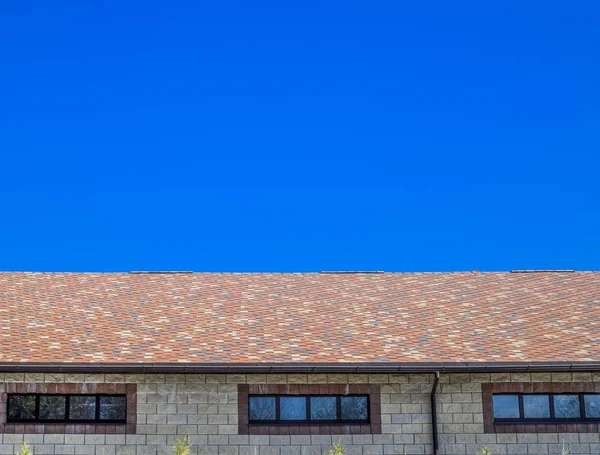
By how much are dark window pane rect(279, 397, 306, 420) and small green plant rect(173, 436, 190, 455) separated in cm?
175

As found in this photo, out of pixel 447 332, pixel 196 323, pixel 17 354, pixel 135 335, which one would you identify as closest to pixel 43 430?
pixel 17 354

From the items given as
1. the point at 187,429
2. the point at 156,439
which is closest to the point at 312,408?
the point at 187,429

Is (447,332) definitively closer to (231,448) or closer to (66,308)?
(231,448)

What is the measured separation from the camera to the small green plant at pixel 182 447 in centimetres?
1496

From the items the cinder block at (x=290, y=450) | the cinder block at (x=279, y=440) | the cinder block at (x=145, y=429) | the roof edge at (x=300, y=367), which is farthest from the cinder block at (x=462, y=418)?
the cinder block at (x=145, y=429)

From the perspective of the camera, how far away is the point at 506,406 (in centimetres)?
1662

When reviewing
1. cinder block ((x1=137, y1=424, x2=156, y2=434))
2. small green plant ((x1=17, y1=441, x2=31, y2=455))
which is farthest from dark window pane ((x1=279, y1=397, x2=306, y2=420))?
small green plant ((x1=17, y1=441, x2=31, y2=455))

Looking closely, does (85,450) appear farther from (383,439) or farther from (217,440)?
(383,439)

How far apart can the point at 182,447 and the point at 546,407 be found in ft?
22.0

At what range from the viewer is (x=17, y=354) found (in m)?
16.4

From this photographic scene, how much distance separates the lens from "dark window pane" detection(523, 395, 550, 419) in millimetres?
16625

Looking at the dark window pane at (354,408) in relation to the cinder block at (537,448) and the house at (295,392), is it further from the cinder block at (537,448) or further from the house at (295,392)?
the cinder block at (537,448)

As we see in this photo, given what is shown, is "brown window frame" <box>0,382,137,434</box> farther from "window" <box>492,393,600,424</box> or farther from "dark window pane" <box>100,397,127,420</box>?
"window" <box>492,393,600,424</box>

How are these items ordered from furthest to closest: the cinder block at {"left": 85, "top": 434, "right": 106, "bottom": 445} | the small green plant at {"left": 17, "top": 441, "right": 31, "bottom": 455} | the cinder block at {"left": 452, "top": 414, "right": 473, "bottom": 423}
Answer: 1. the cinder block at {"left": 452, "top": 414, "right": 473, "bottom": 423}
2. the cinder block at {"left": 85, "top": 434, "right": 106, "bottom": 445}
3. the small green plant at {"left": 17, "top": 441, "right": 31, "bottom": 455}
